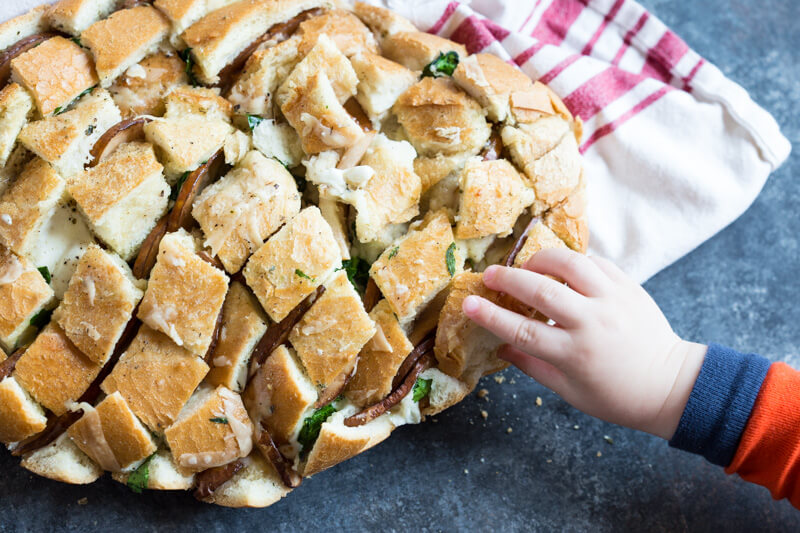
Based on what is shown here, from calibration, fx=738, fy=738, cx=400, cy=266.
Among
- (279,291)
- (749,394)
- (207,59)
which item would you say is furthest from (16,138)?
(749,394)

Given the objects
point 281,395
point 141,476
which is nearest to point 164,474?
point 141,476

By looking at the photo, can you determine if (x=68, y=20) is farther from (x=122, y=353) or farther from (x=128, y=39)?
(x=122, y=353)

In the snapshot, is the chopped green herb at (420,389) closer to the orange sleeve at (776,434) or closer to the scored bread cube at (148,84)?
the orange sleeve at (776,434)

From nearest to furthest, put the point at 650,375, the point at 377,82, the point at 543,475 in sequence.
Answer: the point at 377,82, the point at 650,375, the point at 543,475

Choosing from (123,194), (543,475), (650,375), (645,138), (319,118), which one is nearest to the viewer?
(123,194)

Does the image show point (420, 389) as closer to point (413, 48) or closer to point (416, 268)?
point (416, 268)

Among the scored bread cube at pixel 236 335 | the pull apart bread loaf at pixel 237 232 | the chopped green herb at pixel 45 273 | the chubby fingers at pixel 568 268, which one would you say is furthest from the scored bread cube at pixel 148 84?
the chubby fingers at pixel 568 268
